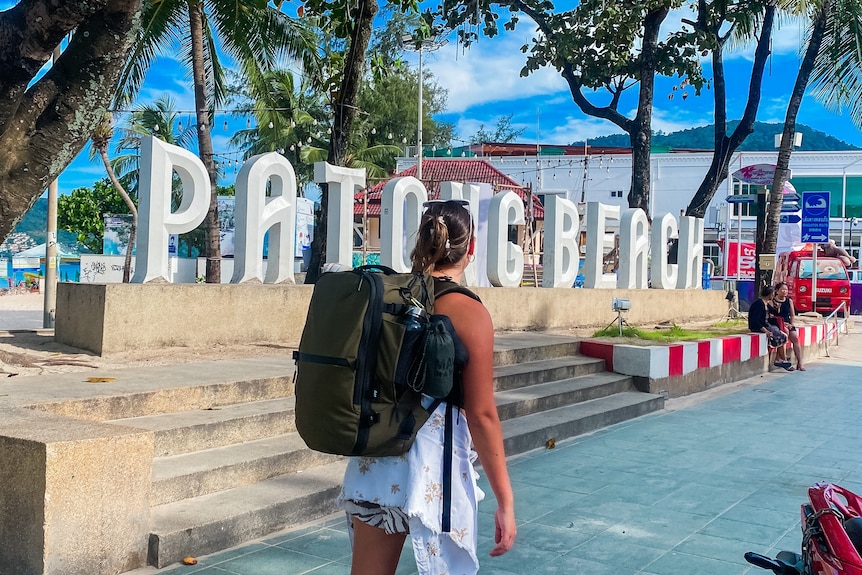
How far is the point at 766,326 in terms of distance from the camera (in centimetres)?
1447

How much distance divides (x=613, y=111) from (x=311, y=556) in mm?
15750

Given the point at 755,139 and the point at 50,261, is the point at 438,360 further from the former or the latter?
the point at 755,139

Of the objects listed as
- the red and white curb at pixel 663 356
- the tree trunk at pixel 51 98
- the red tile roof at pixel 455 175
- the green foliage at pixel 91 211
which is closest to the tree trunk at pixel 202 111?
the red and white curb at pixel 663 356

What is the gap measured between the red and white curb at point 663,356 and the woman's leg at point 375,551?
27.1 feet

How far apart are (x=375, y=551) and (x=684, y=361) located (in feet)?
30.7

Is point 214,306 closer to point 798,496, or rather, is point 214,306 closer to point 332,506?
point 332,506

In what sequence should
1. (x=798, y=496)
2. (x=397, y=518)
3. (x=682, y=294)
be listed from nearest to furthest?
(x=397, y=518) < (x=798, y=496) < (x=682, y=294)

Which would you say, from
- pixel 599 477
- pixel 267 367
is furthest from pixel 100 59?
pixel 599 477

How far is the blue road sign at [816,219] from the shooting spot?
70.9 ft

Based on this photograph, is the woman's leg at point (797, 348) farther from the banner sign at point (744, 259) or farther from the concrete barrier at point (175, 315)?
the banner sign at point (744, 259)

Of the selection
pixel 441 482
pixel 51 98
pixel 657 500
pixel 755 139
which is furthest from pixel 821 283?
pixel 755 139

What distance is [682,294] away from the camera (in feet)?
58.6

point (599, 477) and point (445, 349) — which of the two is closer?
point (445, 349)

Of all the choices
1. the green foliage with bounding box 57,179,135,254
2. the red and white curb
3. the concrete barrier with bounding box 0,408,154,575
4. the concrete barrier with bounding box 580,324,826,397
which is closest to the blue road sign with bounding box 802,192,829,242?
the concrete barrier with bounding box 580,324,826,397
